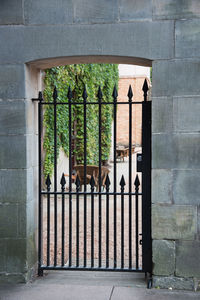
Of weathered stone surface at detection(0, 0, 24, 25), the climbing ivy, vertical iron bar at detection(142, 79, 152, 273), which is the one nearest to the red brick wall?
the climbing ivy

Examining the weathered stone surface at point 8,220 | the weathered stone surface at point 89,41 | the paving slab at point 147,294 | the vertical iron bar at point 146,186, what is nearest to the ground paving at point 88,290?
the paving slab at point 147,294

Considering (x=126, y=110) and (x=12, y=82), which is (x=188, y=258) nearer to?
(x=12, y=82)

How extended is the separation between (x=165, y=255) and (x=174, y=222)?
1.26 ft

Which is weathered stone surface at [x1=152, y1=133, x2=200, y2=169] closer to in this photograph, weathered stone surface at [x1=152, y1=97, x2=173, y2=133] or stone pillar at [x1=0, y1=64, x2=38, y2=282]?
weathered stone surface at [x1=152, y1=97, x2=173, y2=133]

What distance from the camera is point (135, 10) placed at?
4.17m

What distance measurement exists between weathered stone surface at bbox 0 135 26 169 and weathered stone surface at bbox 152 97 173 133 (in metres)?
1.49

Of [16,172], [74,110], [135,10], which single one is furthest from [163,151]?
[74,110]

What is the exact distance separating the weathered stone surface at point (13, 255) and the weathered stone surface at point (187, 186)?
1.84m

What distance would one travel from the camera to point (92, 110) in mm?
13555

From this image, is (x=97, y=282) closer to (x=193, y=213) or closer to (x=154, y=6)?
(x=193, y=213)

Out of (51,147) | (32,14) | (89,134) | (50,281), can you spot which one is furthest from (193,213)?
(89,134)

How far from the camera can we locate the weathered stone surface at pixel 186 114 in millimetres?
4133

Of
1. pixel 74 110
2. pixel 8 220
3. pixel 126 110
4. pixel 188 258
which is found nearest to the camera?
pixel 188 258

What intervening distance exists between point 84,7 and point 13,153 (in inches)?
71.2
